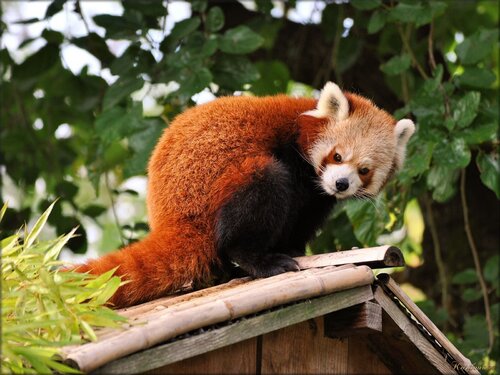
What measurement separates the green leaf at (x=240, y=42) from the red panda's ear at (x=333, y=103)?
792 mm

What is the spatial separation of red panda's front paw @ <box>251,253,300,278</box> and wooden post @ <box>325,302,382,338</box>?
316mm

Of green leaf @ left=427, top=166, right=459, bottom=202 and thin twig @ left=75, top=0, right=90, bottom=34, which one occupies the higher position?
thin twig @ left=75, top=0, right=90, bottom=34

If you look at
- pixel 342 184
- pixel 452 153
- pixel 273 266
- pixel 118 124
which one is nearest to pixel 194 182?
pixel 273 266

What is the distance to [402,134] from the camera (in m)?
4.32

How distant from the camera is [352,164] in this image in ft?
→ 13.4

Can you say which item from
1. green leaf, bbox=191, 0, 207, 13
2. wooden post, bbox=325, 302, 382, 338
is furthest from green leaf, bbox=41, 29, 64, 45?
wooden post, bbox=325, 302, 382, 338

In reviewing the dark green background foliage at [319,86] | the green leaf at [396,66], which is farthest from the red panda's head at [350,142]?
the green leaf at [396,66]

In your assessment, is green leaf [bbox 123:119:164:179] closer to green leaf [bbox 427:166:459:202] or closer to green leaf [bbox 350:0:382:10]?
green leaf [bbox 350:0:382:10]

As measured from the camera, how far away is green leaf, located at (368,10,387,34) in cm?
494

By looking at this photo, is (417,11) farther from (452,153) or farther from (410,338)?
(410,338)

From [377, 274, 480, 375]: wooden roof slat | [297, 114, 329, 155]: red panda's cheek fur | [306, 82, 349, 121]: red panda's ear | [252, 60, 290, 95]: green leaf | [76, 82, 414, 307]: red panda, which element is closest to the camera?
[377, 274, 480, 375]: wooden roof slat

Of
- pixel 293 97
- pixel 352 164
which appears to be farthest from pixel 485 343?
pixel 293 97

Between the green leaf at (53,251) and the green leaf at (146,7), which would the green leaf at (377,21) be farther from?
the green leaf at (53,251)

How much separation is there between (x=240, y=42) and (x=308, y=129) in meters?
1.11
